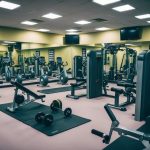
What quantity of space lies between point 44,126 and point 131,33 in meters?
7.11

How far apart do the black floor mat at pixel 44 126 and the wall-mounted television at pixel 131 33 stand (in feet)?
20.2

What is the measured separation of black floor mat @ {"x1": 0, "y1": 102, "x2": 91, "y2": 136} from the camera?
9.48ft

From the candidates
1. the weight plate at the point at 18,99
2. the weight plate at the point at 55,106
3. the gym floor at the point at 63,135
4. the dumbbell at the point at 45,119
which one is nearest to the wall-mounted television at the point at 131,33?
the gym floor at the point at 63,135

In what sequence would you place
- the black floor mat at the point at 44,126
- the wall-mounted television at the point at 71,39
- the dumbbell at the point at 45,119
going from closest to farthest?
the black floor mat at the point at 44,126
the dumbbell at the point at 45,119
the wall-mounted television at the point at 71,39

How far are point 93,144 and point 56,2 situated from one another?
3932mm

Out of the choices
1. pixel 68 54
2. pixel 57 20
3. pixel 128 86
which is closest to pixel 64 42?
pixel 68 54

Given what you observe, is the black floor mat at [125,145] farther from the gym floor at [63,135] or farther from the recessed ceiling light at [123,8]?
the recessed ceiling light at [123,8]

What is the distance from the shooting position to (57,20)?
7156 millimetres

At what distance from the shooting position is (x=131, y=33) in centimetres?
869

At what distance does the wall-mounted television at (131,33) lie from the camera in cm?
853

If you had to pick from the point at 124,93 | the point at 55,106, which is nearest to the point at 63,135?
the point at 55,106

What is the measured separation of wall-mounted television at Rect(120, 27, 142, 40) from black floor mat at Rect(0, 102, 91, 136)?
20.2 ft

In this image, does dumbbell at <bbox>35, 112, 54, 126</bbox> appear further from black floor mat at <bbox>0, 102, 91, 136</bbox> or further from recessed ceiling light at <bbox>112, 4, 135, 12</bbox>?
recessed ceiling light at <bbox>112, 4, 135, 12</bbox>

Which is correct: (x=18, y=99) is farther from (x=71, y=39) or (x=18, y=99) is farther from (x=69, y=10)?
(x=71, y=39)
